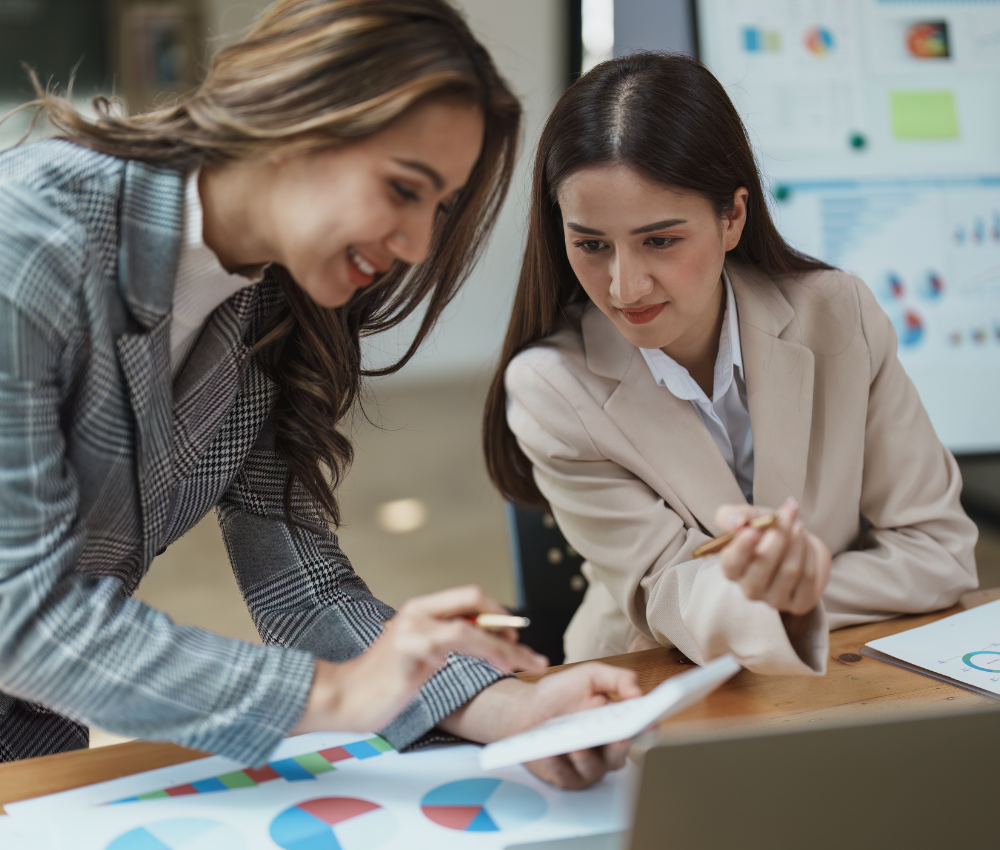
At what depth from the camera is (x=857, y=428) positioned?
1229mm

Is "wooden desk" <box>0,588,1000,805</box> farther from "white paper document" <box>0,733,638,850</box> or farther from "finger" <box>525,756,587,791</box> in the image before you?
"finger" <box>525,756,587,791</box>

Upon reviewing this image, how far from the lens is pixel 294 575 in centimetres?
97

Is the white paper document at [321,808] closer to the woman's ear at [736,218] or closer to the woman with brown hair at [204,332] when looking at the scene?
the woman with brown hair at [204,332]

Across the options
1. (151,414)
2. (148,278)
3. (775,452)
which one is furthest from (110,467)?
(775,452)

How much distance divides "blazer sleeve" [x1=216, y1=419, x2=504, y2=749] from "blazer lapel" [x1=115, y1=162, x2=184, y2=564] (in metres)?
0.20

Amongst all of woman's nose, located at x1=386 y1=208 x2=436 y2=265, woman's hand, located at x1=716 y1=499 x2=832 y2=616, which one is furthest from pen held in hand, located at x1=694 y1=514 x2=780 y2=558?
woman's nose, located at x1=386 y1=208 x2=436 y2=265

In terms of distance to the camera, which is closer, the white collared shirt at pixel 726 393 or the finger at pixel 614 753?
the finger at pixel 614 753

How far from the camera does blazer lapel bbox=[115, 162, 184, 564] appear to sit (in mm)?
759

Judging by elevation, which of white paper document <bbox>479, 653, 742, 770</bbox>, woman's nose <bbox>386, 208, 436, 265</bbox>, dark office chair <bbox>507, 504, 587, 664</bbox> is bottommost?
dark office chair <bbox>507, 504, 587, 664</bbox>

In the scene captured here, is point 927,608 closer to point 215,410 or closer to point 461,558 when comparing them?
point 215,410

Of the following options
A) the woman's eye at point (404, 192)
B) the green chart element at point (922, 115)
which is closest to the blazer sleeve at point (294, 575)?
the woman's eye at point (404, 192)

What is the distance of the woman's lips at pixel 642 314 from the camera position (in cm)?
115

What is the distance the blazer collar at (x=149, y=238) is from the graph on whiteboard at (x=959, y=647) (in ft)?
2.60

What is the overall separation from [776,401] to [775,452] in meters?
0.06
